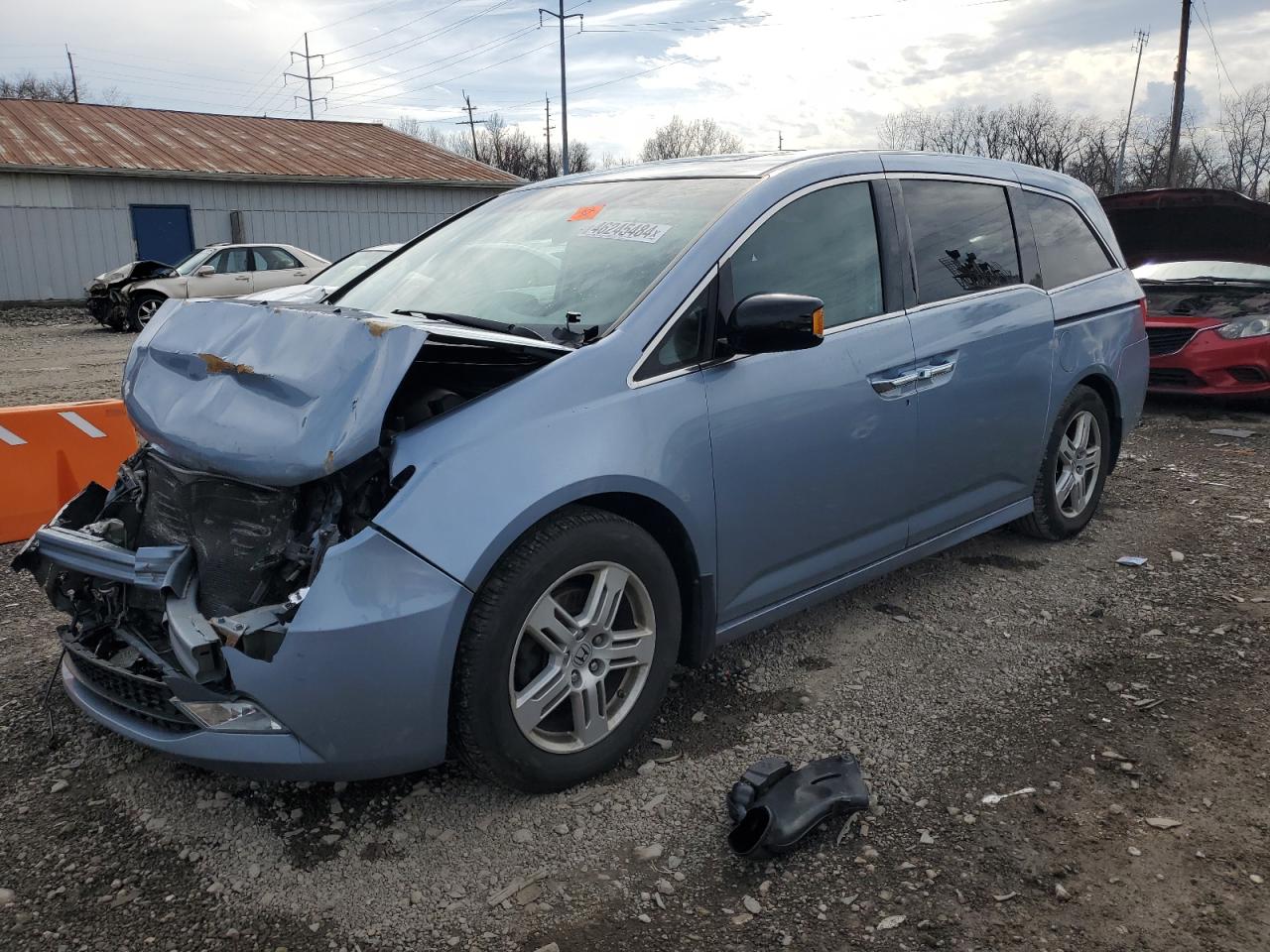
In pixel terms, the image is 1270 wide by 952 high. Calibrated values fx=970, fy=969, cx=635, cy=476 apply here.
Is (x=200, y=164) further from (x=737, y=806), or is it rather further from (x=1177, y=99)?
(x=1177, y=99)

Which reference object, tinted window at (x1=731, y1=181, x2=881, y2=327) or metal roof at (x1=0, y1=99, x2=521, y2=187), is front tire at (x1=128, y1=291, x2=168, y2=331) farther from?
tinted window at (x1=731, y1=181, x2=881, y2=327)

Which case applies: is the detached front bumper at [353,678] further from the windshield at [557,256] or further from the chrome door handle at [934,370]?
the chrome door handle at [934,370]

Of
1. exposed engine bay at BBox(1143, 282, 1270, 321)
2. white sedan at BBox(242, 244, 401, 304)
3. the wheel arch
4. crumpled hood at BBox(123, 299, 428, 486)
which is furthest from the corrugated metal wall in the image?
crumpled hood at BBox(123, 299, 428, 486)

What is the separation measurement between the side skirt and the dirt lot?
29cm

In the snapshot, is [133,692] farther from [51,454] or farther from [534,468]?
[51,454]

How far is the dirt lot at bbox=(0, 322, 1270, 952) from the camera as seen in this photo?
2.29 metres

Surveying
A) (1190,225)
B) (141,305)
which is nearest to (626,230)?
(1190,225)

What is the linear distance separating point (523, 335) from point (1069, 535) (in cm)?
338

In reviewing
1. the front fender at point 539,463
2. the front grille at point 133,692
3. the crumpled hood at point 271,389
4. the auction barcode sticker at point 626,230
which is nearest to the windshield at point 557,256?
the auction barcode sticker at point 626,230

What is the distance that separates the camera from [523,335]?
2928mm

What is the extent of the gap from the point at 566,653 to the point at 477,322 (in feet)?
3.64

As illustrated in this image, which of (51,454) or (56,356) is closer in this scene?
(51,454)

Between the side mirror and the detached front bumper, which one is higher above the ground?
the side mirror

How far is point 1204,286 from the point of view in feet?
28.8
